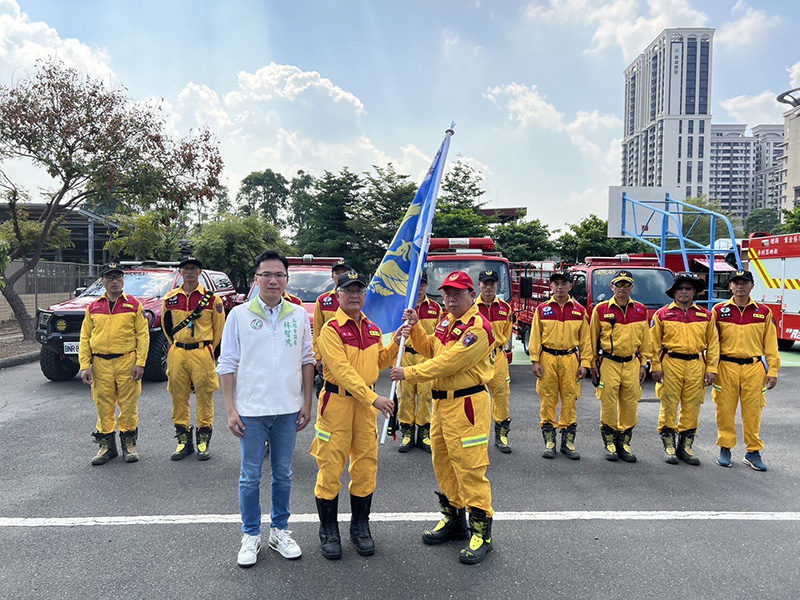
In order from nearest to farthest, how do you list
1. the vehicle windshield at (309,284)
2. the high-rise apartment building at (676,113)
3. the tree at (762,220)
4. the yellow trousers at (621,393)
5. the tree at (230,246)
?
the yellow trousers at (621,393)
the vehicle windshield at (309,284)
the tree at (230,246)
the tree at (762,220)
the high-rise apartment building at (676,113)

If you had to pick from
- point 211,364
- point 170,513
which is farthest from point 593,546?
point 211,364

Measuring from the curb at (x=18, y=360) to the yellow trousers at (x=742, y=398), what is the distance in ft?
38.6

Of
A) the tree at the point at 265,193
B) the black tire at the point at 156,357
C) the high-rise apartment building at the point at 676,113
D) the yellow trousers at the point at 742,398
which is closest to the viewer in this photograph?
the yellow trousers at the point at 742,398

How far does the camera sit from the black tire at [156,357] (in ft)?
28.6

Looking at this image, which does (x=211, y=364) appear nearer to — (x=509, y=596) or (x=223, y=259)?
(x=509, y=596)

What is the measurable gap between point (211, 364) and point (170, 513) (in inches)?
66.0

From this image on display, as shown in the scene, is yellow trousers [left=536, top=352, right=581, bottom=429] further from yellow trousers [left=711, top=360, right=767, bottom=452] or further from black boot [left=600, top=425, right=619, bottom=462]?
yellow trousers [left=711, top=360, right=767, bottom=452]

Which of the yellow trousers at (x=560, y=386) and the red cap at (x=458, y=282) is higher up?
the red cap at (x=458, y=282)

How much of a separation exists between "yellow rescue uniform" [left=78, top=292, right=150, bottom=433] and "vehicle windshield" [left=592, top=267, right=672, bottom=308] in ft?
24.2

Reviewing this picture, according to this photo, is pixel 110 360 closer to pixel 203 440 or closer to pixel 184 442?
pixel 184 442

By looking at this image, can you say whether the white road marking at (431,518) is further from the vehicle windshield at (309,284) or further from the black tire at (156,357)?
the vehicle windshield at (309,284)

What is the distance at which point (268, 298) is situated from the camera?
346 centimetres

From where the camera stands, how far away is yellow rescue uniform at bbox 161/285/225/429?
534 centimetres

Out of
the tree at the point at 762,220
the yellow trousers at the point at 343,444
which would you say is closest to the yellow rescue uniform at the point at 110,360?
the yellow trousers at the point at 343,444
